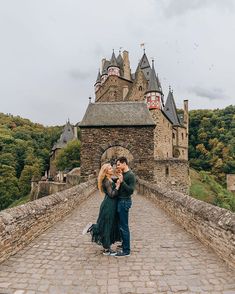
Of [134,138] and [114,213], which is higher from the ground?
[134,138]

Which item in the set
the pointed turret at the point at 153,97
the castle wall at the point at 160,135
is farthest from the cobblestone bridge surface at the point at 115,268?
the pointed turret at the point at 153,97

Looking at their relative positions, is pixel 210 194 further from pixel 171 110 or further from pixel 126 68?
pixel 126 68

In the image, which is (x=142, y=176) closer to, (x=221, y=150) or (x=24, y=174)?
(x=24, y=174)

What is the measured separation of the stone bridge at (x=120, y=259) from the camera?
11.5 feet

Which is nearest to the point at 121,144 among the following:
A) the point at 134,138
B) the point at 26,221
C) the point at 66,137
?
the point at 134,138

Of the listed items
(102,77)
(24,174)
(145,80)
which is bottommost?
(24,174)

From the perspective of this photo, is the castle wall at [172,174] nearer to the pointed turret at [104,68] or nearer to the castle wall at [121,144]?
the castle wall at [121,144]

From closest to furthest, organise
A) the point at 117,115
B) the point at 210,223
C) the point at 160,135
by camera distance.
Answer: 1. the point at 210,223
2. the point at 117,115
3. the point at 160,135

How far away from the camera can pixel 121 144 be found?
21.1m

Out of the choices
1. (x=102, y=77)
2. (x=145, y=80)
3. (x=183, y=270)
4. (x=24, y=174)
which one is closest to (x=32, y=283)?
(x=183, y=270)

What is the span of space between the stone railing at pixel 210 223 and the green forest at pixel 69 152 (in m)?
34.2

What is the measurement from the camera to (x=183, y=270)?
4.05 meters

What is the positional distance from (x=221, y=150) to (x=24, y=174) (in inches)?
1558

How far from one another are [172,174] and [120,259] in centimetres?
2216
